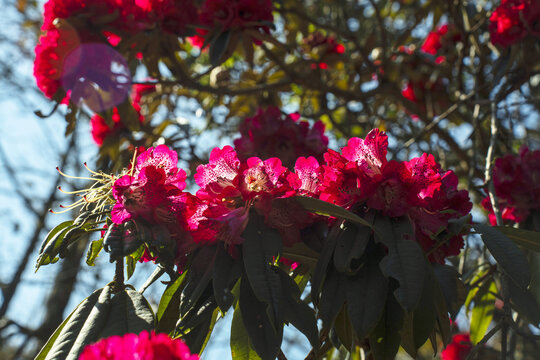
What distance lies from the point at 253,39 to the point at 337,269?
49.7 inches

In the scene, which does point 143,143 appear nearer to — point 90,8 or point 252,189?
point 90,8

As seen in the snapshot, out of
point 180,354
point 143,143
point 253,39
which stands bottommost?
point 180,354

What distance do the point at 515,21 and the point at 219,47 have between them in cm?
98

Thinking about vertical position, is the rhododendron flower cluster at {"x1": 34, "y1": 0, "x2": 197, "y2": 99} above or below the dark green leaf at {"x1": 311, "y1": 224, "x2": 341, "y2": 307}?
above

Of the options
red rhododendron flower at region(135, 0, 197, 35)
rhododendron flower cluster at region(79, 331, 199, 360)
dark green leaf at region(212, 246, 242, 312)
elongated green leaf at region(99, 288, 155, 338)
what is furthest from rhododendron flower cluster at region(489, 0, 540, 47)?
rhododendron flower cluster at region(79, 331, 199, 360)

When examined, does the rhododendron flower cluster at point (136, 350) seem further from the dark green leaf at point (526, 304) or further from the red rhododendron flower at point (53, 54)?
the red rhododendron flower at point (53, 54)

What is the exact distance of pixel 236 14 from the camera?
5.85 ft

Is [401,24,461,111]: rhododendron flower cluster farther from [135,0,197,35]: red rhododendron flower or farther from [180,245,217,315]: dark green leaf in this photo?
[180,245,217,315]: dark green leaf

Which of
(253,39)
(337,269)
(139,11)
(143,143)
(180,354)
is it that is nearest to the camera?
(180,354)

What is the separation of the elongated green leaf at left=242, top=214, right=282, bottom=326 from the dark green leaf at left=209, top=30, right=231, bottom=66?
928 millimetres

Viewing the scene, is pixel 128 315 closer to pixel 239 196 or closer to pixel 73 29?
pixel 239 196

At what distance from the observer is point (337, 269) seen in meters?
0.86

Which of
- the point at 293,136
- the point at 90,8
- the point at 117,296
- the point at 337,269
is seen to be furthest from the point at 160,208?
the point at 90,8

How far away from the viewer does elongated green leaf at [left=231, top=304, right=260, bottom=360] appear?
3.05 ft
